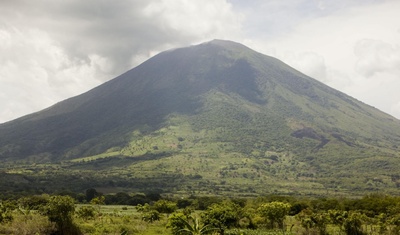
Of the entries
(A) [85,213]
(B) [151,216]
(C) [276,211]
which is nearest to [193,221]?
(C) [276,211]

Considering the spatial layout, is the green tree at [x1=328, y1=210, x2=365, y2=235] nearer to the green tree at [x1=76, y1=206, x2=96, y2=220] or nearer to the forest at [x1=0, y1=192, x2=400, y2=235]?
the forest at [x1=0, y1=192, x2=400, y2=235]

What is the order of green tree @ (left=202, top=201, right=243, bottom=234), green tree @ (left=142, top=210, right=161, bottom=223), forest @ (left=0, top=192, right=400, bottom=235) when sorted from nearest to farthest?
forest @ (left=0, top=192, right=400, bottom=235)
green tree @ (left=202, top=201, right=243, bottom=234)
green tree @ (left=142, top=210, right=161, bottom=223)

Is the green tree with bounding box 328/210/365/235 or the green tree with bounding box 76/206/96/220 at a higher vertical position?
the green tree with bounding box 76/206/96/220

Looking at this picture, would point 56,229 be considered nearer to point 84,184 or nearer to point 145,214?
point 145,214

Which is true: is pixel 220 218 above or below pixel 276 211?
above

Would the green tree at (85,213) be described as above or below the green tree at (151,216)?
above

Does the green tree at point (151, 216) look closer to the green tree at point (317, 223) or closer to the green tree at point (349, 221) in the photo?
the green tree at point (317, 223)

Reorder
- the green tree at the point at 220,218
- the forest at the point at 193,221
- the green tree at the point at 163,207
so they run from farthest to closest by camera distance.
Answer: the green tree at the point at 163,207 → the green tree at the point at 220,218 → the forest at the point at 193,221

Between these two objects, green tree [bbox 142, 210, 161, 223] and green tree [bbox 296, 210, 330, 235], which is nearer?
green tree [bbox 296, 210, 330, 235]

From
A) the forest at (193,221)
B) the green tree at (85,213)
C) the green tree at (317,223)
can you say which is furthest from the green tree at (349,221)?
the green tree at (85,213)

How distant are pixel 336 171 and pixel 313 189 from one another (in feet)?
117

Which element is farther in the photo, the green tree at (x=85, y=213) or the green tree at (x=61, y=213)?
the green tree at (x=85, y=213)

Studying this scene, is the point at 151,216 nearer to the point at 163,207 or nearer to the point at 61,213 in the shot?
the point at 163,207

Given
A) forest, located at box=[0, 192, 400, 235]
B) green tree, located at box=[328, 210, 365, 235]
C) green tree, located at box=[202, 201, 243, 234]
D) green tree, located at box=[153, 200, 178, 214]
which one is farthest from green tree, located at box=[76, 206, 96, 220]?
green tree, located at box=[328, 210, 365, 235]
